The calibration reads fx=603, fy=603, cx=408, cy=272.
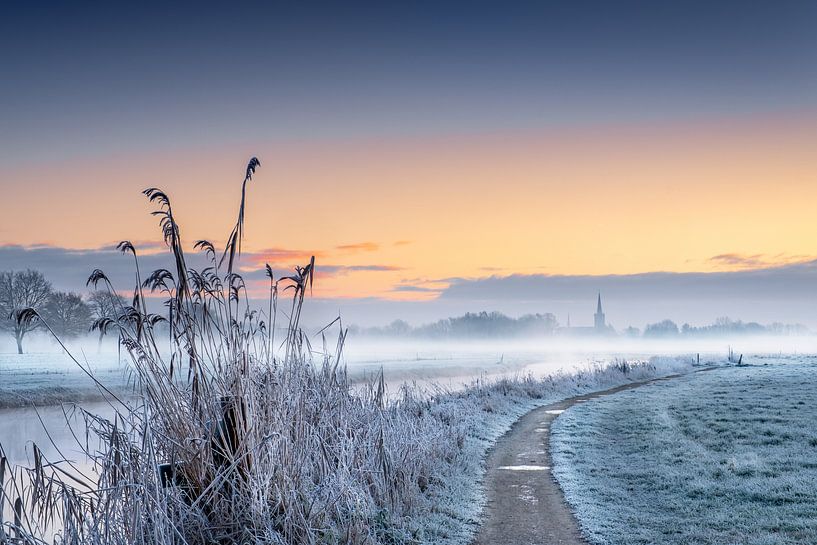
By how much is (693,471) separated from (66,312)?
50134 millimetres

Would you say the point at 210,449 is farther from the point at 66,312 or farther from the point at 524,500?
the point at 66,312

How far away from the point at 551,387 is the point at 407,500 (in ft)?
81.2

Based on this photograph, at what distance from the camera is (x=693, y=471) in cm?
1343

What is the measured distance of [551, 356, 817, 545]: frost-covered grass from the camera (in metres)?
9.67

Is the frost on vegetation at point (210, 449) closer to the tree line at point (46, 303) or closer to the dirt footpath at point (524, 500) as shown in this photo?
the dirt footpath at point (524, 500)

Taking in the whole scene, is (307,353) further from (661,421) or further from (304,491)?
(661,421)

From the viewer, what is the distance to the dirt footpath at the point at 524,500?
31.2 ft

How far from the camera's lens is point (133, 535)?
18.5ft

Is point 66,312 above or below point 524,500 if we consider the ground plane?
above

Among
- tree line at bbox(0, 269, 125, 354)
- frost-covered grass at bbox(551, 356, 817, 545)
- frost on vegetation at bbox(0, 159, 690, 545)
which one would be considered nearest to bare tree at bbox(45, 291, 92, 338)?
tree line at bbox(0, 269, 125, 354)

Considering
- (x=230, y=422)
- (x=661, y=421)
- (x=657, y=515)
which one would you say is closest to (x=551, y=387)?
(x=661, y=421)

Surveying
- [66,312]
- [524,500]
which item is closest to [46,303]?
[66,312]

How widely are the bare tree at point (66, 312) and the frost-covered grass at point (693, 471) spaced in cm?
4289

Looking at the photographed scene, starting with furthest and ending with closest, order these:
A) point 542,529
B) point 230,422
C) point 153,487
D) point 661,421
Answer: point 661,421 < point 542,529 < point 230,422 < point 153,487
